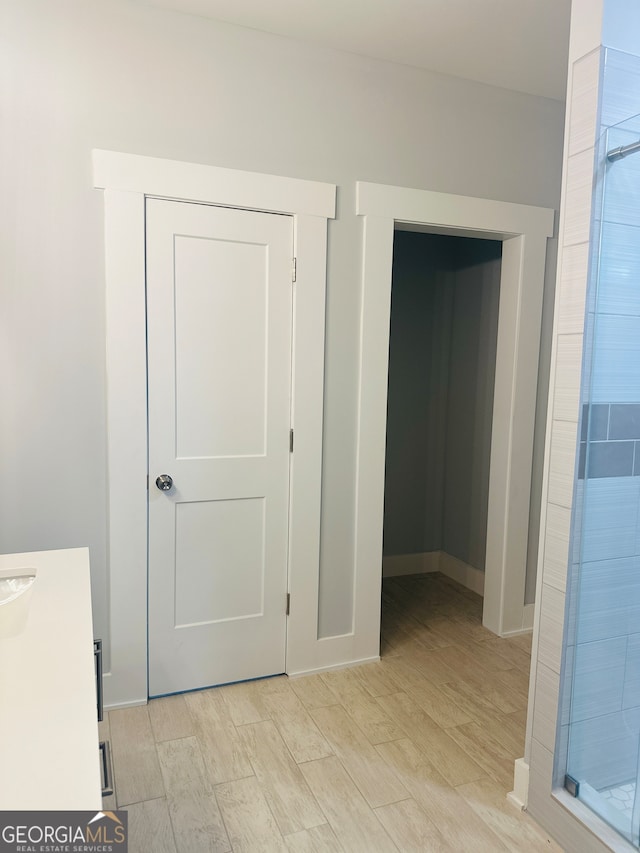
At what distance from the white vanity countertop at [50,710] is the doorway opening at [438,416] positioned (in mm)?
2694

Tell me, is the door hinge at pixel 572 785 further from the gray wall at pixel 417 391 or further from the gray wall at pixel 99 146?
the gray wall at pixel 417 391

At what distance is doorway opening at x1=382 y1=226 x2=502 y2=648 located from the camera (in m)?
3.77

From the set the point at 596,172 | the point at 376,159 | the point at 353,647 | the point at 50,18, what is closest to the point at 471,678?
the point at 353,647

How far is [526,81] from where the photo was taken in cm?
279

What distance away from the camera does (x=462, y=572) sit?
396 cm

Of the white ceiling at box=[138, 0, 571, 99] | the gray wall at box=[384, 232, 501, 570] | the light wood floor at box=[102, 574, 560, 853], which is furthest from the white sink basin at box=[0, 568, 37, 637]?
the gray wall at box=[384, 232, 501, 570]

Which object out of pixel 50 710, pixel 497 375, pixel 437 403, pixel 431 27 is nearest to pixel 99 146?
pixel 431 27

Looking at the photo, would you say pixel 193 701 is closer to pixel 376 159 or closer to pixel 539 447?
pixel 539 447

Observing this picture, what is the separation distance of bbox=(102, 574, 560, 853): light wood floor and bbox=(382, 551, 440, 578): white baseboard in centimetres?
107

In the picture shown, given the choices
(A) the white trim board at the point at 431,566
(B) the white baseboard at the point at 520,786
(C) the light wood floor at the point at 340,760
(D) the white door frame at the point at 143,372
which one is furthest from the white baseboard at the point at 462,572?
(B) the white baseboard at the point at 520,786

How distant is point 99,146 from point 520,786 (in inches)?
103

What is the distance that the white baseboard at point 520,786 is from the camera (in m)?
1.92

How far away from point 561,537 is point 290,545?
125 cm

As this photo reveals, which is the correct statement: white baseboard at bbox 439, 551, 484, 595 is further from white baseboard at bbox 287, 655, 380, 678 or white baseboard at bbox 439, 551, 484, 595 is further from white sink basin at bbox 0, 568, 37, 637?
white sink basin at bbox 0, 568, 37, 637
